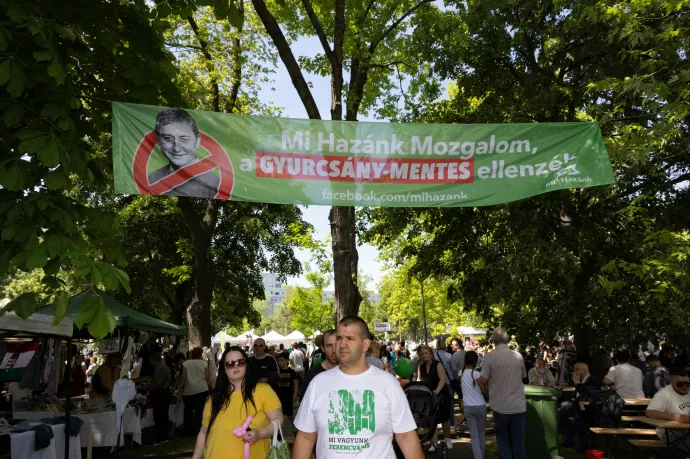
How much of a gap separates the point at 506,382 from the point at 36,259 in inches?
223

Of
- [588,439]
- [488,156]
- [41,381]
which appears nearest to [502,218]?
[588,439]

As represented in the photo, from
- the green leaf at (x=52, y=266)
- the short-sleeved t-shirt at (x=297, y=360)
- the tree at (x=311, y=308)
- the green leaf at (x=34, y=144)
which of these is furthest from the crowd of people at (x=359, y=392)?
the tree at (x=311, y=308)

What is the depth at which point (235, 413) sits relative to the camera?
14.9 ft

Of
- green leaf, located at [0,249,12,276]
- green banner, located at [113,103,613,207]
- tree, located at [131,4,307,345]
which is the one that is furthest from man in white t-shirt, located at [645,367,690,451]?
tree, located at [131,4,307,345]

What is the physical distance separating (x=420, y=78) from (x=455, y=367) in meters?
7.16

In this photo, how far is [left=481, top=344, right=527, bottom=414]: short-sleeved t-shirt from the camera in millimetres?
7749

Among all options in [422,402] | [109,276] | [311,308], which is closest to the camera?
[109,276]

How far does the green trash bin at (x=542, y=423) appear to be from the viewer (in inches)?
359

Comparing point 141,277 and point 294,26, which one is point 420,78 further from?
point 141,277

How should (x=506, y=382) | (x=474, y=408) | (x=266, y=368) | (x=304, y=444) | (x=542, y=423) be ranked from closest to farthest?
1. (x=304, y=444)
2. (x=506, y=382)
3. (x=474, y=408)
4. (x=542, y=423)
5. (x=266, y=368)

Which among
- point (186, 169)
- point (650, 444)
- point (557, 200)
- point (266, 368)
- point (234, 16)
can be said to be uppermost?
point (234, 16)

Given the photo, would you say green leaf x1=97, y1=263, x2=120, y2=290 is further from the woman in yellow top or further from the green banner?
the green banner

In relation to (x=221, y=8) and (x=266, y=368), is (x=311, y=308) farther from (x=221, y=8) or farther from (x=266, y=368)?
(x=221, y=8)

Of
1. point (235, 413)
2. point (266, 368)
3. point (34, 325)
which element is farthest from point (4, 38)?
point (266, 368)
